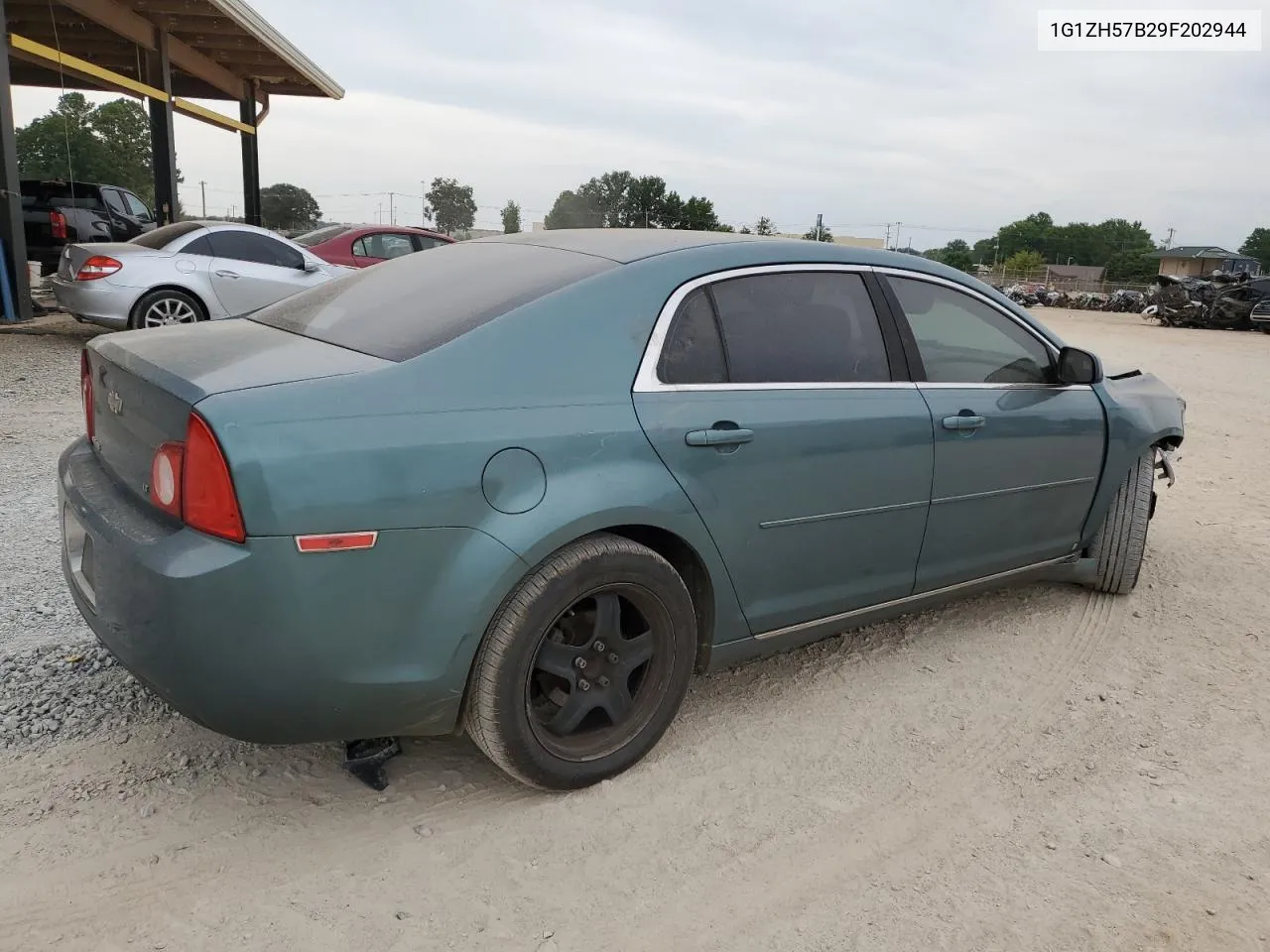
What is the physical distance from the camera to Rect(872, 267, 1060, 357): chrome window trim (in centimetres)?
347

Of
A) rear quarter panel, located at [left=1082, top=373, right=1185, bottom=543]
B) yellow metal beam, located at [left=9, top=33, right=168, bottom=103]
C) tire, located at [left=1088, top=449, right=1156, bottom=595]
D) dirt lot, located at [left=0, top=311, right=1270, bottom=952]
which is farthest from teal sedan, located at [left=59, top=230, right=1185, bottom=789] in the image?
yellow metal beam, located at [left=9, top=33, right=168, bottom=103]

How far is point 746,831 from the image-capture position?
2.62m

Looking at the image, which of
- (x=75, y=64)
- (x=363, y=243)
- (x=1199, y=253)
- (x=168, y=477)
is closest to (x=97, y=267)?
(x=363, y=243)

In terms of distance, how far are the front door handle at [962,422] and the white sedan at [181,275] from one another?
22.7ft

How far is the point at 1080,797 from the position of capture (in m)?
2.84

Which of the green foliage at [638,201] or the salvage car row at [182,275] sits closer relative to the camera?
the salvage car row at [182,275]

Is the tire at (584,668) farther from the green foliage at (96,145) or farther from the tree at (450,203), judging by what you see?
the tree at (450,203)

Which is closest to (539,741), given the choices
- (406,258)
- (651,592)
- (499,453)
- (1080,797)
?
(651,592)

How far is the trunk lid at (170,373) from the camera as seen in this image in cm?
230

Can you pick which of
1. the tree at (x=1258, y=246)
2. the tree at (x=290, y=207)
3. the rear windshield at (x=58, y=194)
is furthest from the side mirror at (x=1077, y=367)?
the tree at (x=1258, y=246)

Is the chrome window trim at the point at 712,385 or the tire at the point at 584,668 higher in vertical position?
the chrome window trim at the point at 712,385

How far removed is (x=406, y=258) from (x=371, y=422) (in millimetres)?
1463

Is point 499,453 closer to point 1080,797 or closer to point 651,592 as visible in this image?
point 651,592

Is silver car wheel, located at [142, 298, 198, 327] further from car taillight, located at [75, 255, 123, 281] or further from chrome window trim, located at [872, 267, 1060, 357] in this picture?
chrome window trim, located at [872, 267, 1060, 357]
